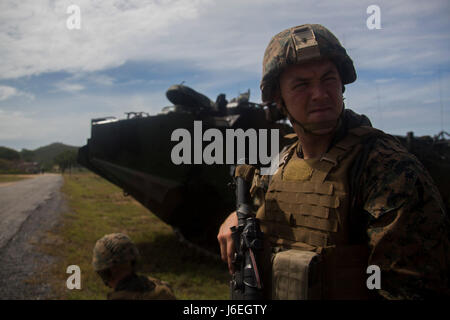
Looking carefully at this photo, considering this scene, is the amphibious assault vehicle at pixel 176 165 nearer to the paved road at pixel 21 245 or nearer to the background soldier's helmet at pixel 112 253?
the paved road at pixel 21 245

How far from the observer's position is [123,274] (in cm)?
276

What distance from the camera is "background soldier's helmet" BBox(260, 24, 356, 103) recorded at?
1.58 meters

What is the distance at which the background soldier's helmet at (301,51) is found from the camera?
5.18 ft

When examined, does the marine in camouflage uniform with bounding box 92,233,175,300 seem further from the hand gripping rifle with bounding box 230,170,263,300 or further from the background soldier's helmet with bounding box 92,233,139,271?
the hand gripping rifle with bounding box 230,170,263,300

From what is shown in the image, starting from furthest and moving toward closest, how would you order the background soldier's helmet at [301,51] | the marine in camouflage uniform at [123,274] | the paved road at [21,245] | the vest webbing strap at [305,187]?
the paved road at [21,245] → the marine in camouflage uniform at [123,274] → the background soldier's helmet at [301,51] → the vest webbing strap at [305,187]

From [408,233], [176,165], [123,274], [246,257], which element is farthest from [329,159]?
[176,165]

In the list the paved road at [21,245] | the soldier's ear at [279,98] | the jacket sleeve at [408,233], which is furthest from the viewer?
the paved road at [21,245]

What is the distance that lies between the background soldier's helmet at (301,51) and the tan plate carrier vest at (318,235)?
1.24 ft

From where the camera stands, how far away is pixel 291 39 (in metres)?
1.67

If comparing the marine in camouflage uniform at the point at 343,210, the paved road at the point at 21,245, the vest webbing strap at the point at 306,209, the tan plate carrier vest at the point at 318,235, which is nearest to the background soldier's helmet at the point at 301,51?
the marine in camouflage uniform at the point at 343,210

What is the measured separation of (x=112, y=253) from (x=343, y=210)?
81.1 inches

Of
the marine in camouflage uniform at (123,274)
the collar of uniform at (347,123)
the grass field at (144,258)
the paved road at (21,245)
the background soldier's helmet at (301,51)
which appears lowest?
the grass field at (144,258)

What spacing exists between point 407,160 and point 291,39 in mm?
814

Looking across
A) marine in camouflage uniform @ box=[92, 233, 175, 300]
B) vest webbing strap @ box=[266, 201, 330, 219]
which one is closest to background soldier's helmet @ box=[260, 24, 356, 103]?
vest webbing strap @ box=[266, 201, 330, 219]
